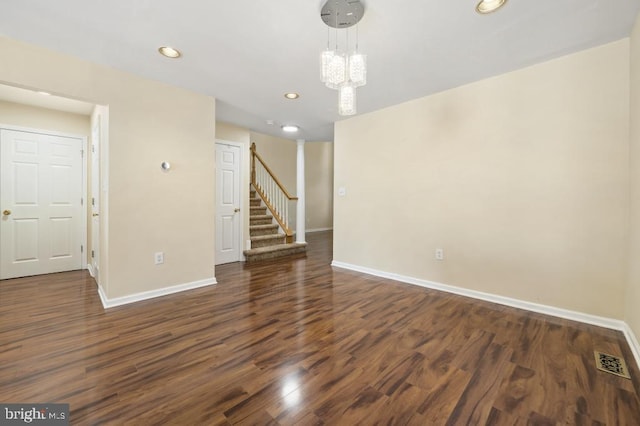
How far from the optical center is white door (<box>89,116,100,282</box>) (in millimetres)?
3189

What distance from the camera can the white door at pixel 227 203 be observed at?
4.40 m

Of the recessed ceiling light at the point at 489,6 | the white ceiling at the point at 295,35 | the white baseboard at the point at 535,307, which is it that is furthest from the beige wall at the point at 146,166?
the recessed ceiling light at the point at 489,6

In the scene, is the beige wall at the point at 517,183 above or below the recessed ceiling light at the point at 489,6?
below

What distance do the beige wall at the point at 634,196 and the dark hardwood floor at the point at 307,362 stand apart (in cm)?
31

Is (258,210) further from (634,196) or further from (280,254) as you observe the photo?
(634,196)

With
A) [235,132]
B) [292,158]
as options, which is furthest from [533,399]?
[292,158]

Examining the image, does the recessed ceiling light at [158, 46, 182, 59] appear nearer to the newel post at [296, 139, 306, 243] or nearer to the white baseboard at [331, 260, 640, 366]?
the newel post at [296, 139, 306, 243]

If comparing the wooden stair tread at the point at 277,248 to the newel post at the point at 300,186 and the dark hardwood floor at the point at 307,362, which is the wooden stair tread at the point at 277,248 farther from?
the dark hardwood floor at the point at 307,362

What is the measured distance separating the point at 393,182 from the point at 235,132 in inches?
114

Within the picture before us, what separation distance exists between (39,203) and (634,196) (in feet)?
21.4

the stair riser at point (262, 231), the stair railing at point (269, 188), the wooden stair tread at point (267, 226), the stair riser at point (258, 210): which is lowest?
the stair riser at point (262, 231)

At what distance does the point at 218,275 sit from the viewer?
3.76 meters

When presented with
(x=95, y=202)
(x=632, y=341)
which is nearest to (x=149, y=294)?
(x=95, y=202)

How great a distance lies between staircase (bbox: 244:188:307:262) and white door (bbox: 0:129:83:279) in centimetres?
263
